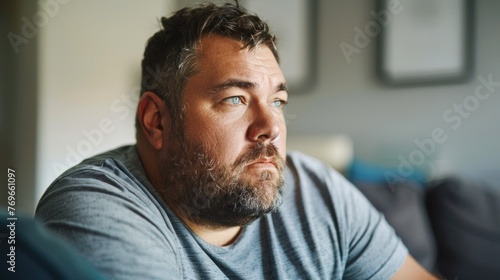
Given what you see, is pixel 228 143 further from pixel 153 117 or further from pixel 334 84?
pixel 334 84

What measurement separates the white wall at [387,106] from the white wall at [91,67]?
67 cm

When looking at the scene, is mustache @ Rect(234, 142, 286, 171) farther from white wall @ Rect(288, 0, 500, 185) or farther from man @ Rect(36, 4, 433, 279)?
white wall @ Rect(288, 0, 500, 185)

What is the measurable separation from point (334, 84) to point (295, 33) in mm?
267

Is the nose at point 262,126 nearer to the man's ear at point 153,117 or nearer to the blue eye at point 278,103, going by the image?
the blue eye at point 278,103

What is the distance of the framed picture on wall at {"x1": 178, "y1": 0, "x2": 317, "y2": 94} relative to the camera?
2008 millimetres

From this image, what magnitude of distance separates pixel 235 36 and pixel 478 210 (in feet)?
3.02

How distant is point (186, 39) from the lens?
2.95 ft

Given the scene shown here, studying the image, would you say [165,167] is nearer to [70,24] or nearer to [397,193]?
[397,193]

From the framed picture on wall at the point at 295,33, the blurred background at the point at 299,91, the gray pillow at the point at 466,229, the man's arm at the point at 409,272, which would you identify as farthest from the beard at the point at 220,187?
the framed picture on wall at the point at 295,33

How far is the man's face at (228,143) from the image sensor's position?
0.84m

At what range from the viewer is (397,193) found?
4.70 ft

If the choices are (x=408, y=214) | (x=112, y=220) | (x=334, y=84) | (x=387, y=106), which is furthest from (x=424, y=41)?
(x=112, y=220)

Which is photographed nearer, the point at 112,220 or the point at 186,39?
the point at 112,220

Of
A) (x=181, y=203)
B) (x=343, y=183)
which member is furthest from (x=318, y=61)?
(x=181, y=203)
